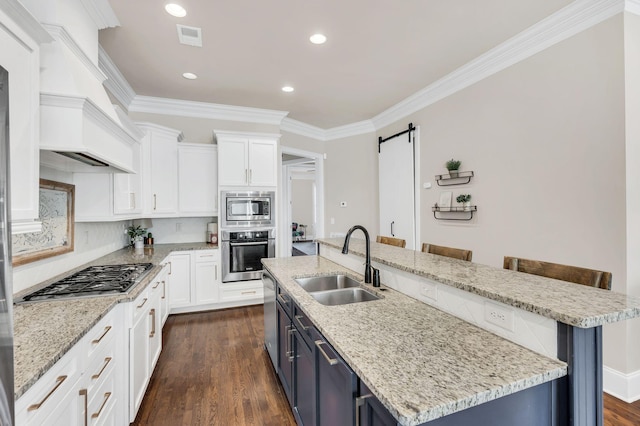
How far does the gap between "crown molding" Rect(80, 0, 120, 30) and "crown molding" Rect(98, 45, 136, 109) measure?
0.55 meters

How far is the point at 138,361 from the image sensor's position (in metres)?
2.00

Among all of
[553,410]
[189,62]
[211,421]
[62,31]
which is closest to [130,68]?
[189,62]

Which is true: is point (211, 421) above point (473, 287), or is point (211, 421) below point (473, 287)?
below

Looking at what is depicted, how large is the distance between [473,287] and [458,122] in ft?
8.84

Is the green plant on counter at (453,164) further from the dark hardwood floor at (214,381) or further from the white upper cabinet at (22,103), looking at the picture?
the white upper cabinet at (22,103)

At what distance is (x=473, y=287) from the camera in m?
1.29

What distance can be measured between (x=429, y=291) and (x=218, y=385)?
6.12 feet

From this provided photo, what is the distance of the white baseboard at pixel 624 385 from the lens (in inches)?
83.5

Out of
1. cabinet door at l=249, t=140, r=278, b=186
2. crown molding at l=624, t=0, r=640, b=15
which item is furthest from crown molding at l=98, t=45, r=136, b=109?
crown molding at l=624, t=0, r=640, b=15

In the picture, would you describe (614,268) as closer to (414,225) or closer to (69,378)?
(414,225)

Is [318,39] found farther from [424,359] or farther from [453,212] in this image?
[424,359]

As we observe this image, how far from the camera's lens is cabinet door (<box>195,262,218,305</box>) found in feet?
12.7

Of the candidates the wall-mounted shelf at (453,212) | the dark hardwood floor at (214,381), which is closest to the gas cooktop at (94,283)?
the dark hardwood floor at (214,381)

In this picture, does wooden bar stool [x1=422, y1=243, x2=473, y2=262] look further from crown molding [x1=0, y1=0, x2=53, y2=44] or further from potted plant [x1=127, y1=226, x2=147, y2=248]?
potted plant [x1=127, y1=226, x2=147, y2=248]
